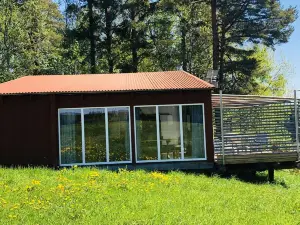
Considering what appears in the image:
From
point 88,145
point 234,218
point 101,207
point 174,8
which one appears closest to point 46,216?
point 101,207

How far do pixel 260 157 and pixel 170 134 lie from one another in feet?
9.89

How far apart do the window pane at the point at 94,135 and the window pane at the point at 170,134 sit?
1.94 meters

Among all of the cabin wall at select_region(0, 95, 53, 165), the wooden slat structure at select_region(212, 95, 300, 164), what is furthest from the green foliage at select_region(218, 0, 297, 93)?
the cabin wall at select_region(0, 95, 53, 165)

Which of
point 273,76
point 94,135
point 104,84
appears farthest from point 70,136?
point 273,76

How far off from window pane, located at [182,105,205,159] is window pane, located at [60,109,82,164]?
3.50m

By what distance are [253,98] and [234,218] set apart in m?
7.56

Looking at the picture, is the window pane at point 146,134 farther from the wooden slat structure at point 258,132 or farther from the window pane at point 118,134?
the wooden slat structure at point 258,132

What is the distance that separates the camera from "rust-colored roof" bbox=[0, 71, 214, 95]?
Result: 1177 centimetres

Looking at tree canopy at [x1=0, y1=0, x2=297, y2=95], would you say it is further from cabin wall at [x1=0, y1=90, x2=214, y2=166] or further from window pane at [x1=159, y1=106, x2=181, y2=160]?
window pane at [x1=159, y1=106, x2=181, y2=160]

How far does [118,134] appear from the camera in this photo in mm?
12172

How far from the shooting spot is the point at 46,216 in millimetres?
5992

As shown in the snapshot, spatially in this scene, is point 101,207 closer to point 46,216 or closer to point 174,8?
point 46,216

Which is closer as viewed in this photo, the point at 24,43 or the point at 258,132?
the point at 258,132

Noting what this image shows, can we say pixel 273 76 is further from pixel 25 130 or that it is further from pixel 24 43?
pixel 25 130
